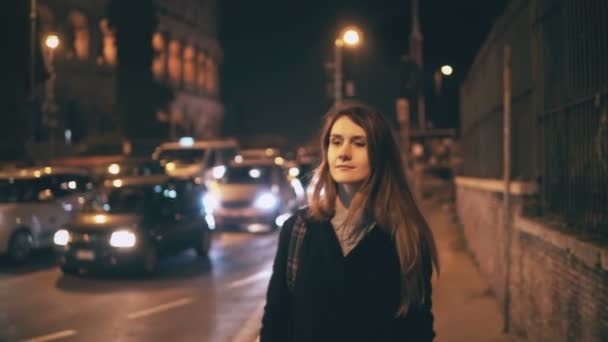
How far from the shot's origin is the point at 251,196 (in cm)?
2042

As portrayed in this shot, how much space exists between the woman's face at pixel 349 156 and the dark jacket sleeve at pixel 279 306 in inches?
12.0

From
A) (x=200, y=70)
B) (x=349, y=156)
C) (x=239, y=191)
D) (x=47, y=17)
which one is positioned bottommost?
(x=239, y=191)

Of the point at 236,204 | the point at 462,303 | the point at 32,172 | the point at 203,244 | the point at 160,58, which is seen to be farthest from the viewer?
the point at 160,58

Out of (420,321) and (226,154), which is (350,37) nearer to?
(226,154)

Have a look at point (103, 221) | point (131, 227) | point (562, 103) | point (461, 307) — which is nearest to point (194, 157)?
point (103, 221)

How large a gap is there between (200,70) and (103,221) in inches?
2490

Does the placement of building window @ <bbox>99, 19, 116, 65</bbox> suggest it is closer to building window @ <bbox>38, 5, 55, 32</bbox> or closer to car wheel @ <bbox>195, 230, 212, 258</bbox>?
building window @ <bbox>38, 5, 55, 32</bbox>

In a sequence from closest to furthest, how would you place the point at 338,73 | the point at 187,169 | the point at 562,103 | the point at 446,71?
the point at 562,103 → the point at 446,71 → the point at 338,73 → the point at 187,169

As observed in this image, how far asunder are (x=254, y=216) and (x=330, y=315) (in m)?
17.6

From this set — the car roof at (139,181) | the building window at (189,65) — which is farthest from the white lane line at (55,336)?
the building window at (189,65)

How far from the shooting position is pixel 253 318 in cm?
862

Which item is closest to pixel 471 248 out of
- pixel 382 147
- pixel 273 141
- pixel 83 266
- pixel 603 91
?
pixel 83 266

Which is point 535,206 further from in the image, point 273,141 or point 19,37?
point 273,141

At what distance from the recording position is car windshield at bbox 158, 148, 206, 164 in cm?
2661
